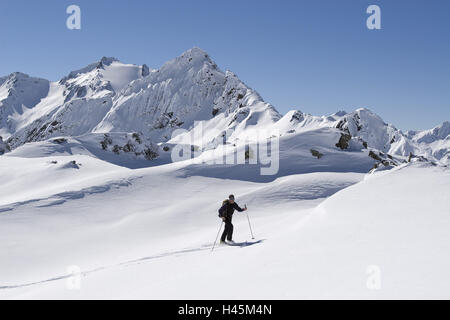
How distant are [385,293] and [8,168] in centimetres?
3835

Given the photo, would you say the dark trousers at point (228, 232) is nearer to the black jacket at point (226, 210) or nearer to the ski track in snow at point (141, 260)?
the black jacket at point (226, 210)

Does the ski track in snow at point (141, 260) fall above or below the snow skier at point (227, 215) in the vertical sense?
below

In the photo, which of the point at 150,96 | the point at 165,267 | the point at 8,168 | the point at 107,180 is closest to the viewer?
the point at 165,267

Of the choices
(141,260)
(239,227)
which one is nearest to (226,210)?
(141,260)

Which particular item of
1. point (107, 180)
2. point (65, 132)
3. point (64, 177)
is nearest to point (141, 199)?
point (107, 180)

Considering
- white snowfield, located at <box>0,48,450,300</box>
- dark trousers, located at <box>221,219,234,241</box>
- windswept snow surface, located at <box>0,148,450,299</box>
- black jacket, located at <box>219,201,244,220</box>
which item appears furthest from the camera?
black jacket, located at <box>219,201,244,220</box>

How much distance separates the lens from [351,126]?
98.4 m

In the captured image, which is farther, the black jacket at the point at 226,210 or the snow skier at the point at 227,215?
the black jacket at the point at 226,210

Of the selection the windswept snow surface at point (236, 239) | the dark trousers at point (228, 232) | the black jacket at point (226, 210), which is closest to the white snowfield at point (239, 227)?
A: the windswept snow surface at point (236, 239)

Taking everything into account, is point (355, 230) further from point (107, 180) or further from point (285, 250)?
point (107, 180)

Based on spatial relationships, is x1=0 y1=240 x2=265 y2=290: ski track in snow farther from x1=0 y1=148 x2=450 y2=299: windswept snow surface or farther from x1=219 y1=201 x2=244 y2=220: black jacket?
x1=219 y1=201 x2=244 y2=220: black jacket

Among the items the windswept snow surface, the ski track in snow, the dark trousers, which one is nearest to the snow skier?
the dark trousers

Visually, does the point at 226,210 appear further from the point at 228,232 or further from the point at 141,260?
the point at 141,260
